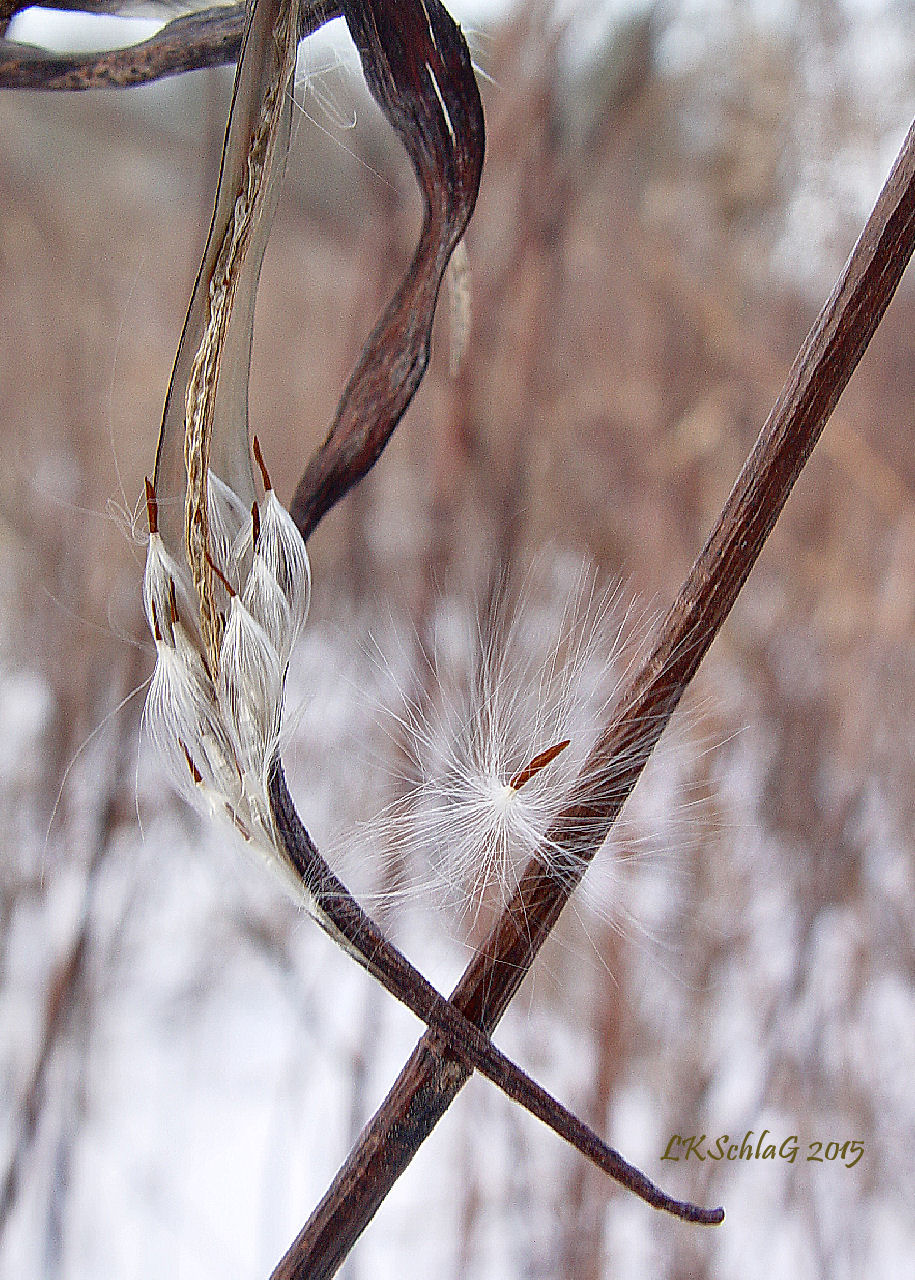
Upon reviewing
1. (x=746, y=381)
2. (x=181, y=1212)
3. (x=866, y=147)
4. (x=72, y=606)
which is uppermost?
(x=866, y=147)

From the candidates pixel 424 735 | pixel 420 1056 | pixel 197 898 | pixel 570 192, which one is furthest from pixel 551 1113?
pixel 570 192

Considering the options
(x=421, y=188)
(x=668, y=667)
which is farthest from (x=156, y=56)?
(x=668, y=667)

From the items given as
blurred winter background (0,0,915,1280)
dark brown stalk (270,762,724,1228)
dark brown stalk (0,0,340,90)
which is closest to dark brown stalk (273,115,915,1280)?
dark brown stalk (270,762,724,1228)

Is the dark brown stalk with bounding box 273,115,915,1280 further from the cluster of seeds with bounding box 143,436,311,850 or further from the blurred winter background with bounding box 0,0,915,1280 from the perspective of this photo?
the blurred winter background with bounding box 0,0,915,1280

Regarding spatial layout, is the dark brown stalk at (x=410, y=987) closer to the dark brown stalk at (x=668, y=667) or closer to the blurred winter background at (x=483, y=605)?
the dark brown stalk at (x=668, y=667)

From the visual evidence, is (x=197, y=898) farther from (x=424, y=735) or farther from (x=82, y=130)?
(x=82, y=130)

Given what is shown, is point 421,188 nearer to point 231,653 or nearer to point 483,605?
point 231,653
